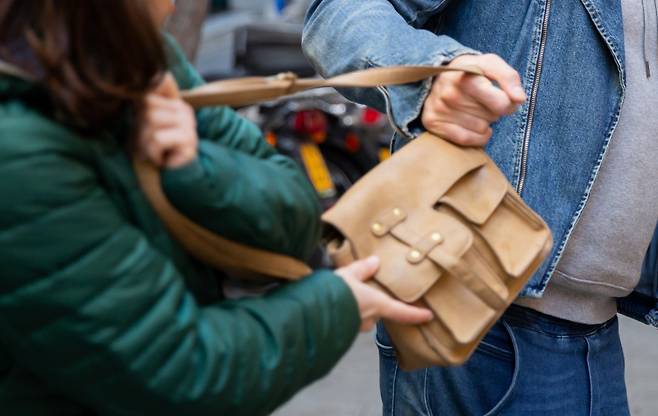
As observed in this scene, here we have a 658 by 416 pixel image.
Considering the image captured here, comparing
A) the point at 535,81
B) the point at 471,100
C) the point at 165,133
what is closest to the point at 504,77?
the point at 471,100

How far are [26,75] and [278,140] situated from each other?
18.2 feet

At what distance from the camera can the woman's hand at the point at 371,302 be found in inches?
68.1

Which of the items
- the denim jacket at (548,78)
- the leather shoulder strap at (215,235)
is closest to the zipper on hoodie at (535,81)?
the denim jacket at (548,78)

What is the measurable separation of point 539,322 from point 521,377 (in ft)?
0.43

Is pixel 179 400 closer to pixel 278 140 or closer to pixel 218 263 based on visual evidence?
pixel 218 263

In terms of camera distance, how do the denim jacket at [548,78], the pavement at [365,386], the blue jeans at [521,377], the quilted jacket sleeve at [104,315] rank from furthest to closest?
the pavement at [365,386]
the blue jeans at [521,377]
the denim jacket at [548,78]
the quilted jacket sleeve at [104,315]

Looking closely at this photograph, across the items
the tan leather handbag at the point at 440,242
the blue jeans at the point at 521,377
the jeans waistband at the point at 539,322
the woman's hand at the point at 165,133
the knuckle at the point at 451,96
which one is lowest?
the blue jeans at the point at 521,377

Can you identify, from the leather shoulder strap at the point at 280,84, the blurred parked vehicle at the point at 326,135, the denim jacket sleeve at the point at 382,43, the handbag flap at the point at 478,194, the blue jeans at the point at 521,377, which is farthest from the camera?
the blurred parked vehicle at the point at 326,135

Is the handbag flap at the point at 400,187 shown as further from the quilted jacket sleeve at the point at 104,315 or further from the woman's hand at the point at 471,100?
the quilted jacket sleeve at the point at 104,315

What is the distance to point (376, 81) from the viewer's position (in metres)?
1.93

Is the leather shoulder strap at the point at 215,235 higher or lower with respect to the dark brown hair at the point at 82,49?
lower

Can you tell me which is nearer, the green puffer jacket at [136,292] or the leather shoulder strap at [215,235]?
the green puffer jacket at [136,292]

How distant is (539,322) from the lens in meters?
2.41

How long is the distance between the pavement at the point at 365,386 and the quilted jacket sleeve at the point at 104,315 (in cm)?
328
